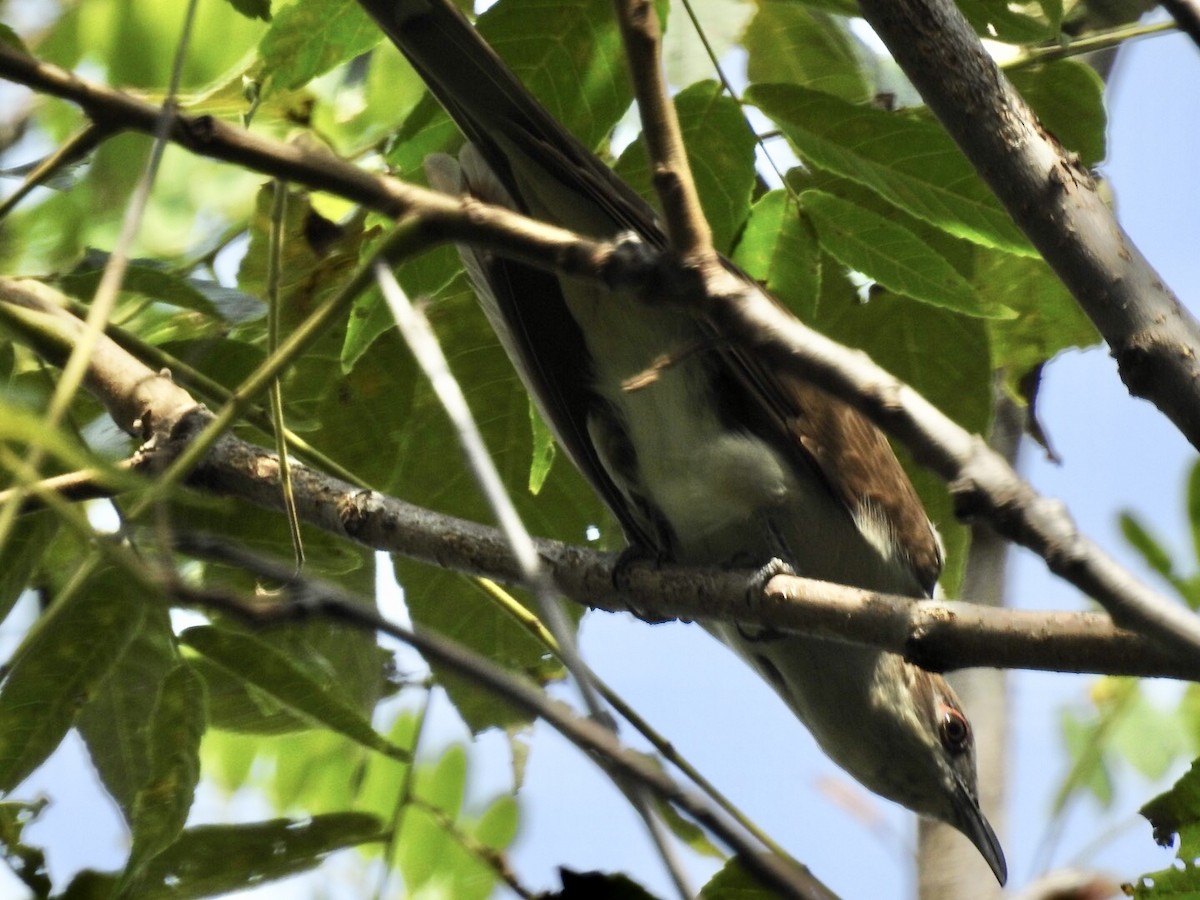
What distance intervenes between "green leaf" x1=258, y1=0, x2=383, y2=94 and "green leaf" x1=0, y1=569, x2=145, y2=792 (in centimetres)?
97

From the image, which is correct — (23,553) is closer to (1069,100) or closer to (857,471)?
(857,471)

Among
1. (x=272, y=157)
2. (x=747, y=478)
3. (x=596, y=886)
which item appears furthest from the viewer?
(x=747, y=478)

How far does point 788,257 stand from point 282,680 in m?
1.30

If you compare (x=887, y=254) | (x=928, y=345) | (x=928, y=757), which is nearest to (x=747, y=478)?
(x=928, y=345)

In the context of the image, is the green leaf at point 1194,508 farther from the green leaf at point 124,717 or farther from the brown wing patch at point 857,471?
the green leaf at point 124,717

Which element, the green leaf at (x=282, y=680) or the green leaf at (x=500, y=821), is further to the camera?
the green leaf at (x=500, y=821)

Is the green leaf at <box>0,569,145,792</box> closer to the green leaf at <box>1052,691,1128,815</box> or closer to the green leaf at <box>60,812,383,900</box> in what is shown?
the green leaf at <box>60,812,383,900</box>

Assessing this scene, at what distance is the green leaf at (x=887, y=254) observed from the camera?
256 cm

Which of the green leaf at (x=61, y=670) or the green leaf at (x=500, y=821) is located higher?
the green leaf at (x=61, y=670)

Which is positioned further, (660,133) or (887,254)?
(887,254)

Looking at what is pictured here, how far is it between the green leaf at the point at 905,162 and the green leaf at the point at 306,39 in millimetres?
798

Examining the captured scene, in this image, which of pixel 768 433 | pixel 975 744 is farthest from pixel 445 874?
pixel 975 744

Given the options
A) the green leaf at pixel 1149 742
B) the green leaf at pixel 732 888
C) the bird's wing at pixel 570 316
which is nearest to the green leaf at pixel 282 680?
the green leaf at pixel 732 888

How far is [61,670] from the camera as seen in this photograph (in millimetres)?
2359
